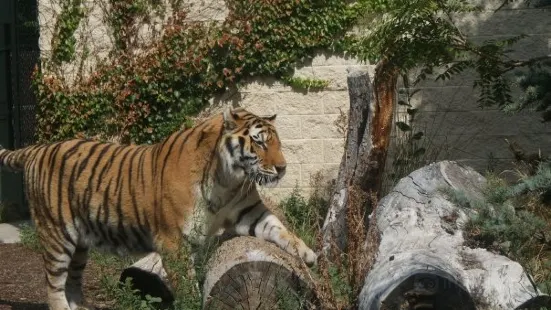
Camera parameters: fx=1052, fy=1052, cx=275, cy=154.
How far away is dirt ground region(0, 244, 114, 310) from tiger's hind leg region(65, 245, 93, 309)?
0.85 feet

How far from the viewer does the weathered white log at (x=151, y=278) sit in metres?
7.61

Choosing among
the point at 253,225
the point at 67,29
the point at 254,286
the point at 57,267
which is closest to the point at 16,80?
the point at 67,29

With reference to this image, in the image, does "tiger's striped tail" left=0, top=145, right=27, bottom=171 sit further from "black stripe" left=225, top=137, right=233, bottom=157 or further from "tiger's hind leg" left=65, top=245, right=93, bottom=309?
"black stripe" left=225, top=137, right=233, bottom=157

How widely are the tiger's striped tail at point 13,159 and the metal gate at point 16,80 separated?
11.7 ft

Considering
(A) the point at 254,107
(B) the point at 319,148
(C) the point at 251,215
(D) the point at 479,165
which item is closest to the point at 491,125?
(D) the point at 479,165

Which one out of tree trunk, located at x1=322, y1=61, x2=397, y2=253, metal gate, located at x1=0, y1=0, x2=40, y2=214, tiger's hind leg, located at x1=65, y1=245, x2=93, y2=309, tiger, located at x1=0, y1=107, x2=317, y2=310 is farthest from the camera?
metal gate, located at x1=0, y1=0, x2=40, y2=214

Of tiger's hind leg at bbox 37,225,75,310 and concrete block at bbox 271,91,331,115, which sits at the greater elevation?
concrete block at bbox 271,91,331,115

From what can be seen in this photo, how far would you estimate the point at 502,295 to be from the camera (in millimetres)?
5945

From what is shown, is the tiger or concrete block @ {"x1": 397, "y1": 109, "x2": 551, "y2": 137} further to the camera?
concrete block @ {"x1": 397, "y1": 109, "x2": 551, "y2": 137}

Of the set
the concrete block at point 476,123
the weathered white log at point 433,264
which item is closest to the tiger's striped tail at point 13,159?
the weathered white log at point 433,264

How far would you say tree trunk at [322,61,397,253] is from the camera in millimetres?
8594

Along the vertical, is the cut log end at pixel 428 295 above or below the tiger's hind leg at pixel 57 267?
above

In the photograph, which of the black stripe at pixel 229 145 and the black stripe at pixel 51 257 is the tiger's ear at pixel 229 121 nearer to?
the black stripe at pixel 229 145

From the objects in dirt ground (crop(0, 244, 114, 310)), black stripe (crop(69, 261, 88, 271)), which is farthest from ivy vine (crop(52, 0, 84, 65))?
black stripe (crop(69, 261, 88, 271))
